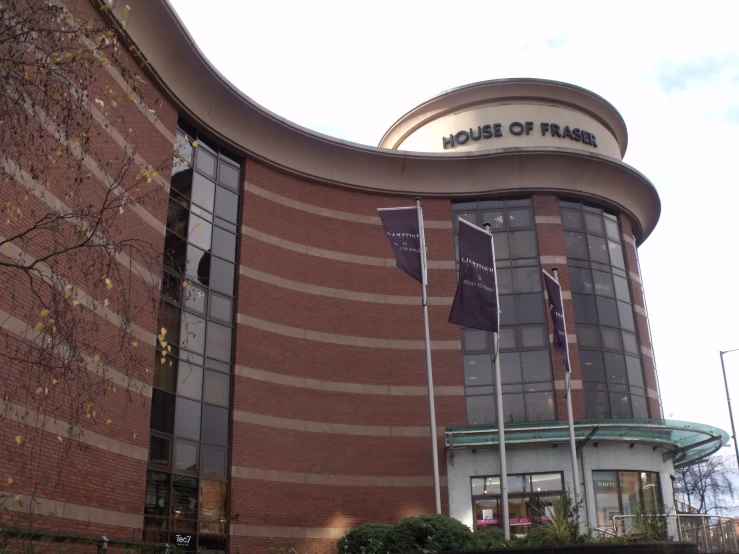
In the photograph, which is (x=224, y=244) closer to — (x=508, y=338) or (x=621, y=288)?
(x=508, y=338)

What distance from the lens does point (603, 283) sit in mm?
28125

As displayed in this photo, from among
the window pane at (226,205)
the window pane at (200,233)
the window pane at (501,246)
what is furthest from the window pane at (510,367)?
the window pane at (200,233)

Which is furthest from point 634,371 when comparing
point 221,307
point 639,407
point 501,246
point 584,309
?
point 221,307

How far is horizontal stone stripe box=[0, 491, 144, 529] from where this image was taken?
1441 cm

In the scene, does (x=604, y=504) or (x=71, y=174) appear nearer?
(x=71, y=174)

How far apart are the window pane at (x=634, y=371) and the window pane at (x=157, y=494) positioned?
15576mm

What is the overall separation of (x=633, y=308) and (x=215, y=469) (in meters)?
15.7

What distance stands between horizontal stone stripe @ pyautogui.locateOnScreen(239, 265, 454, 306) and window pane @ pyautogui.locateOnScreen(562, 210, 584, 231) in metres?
5.28

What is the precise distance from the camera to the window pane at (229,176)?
24891 mm

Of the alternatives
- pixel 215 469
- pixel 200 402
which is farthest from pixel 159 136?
pixel 215 469

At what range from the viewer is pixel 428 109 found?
31.0m

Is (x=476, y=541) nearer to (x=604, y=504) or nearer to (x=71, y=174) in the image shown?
(x=604, y=504)

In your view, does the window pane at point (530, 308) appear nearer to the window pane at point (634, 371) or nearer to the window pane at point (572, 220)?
the window pane at point (572, 220)

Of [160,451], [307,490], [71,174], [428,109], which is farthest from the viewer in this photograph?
[428,109]
